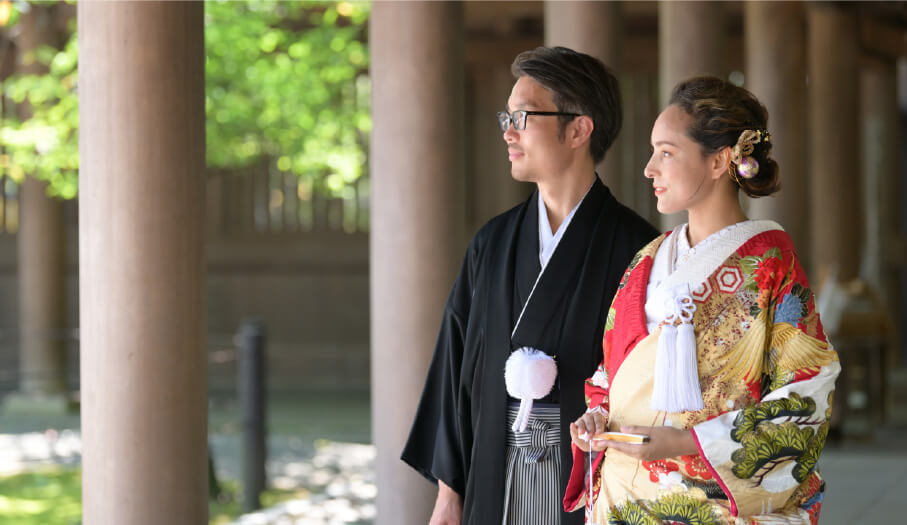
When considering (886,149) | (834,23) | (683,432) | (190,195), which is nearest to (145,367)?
(190,195)

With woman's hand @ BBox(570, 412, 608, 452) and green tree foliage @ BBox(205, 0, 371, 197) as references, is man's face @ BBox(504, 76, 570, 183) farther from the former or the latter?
green tree foliage @ BBox(205, 0, 371, 197)

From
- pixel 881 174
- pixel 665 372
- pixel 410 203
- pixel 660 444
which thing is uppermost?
pixel 881 174

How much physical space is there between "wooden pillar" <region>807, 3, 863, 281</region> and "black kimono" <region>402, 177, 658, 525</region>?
31.6ft

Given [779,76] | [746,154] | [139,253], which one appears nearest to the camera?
[746,154]

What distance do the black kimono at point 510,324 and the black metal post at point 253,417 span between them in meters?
4.90

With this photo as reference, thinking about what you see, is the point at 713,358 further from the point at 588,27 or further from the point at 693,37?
the point at 693,37

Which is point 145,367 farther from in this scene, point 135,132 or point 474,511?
point 474,511

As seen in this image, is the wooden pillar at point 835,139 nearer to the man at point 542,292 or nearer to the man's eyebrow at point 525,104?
the man at point 542,292

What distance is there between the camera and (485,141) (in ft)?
45.8

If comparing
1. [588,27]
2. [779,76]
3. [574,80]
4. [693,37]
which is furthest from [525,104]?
[779,76]

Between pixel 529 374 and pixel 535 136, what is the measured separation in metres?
0.58

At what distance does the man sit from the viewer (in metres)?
2.50

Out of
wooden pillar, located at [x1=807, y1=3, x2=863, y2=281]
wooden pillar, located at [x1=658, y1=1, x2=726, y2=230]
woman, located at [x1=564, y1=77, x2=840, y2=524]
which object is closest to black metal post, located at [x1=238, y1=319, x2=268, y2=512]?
wooden pillar, located at [x1=658, y1=1, x2=726, y2=230]

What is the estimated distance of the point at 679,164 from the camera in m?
2.12
